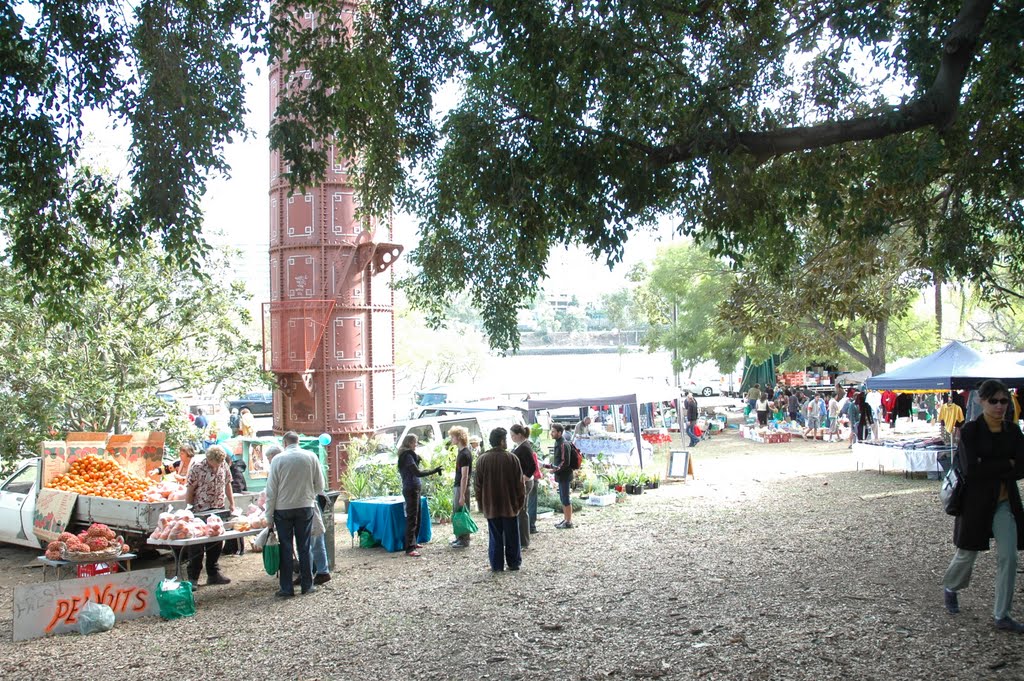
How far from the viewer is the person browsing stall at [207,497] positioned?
9.80 metres

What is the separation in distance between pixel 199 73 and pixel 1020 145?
25.7 feet

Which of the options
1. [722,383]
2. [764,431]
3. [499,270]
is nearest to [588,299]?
[722,383]

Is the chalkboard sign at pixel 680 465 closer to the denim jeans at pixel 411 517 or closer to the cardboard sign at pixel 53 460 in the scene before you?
the denim jeans at pixel 411 517

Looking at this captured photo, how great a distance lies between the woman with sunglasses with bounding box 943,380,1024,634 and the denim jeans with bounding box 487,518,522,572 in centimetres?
459

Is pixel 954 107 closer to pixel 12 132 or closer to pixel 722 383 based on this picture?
pixel 12 132

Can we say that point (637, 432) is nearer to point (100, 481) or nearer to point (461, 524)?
point (461, 524)

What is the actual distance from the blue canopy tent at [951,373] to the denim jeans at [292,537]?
13675mm

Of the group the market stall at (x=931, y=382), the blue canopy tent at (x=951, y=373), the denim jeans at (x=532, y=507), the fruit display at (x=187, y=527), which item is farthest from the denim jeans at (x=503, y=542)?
the blue canopy tent at (x=951, y=373)

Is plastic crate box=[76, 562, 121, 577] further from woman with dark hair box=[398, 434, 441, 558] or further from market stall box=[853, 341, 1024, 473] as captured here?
market stall box=[853, 341, 1024, 473]

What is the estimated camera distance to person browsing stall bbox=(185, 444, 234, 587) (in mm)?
9797

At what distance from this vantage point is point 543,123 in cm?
770

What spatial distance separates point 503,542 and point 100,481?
5.70m

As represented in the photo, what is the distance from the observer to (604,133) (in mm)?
7406

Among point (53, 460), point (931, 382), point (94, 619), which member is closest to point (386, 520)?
point (94, 619)
